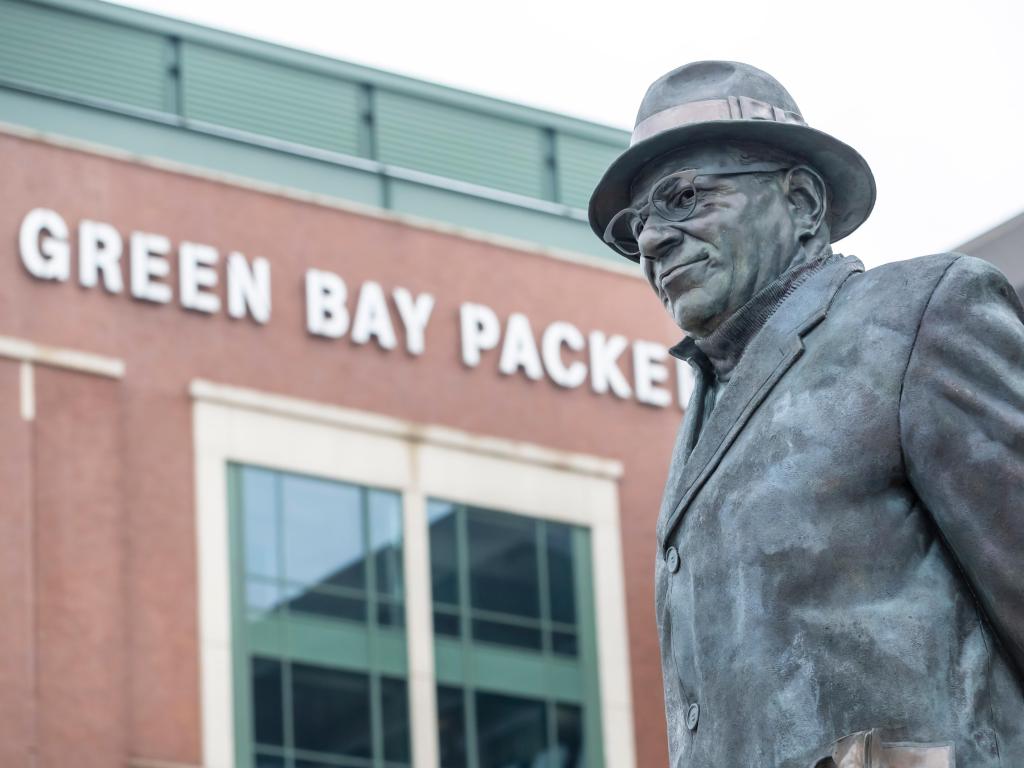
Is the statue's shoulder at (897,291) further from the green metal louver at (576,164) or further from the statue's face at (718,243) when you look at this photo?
the green metal louver at (576,164)

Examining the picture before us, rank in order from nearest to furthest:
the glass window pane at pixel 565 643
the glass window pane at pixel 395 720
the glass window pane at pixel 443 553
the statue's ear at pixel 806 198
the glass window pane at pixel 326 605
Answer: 1. the statue's ear at pixel 806 198
2. the glass window pane at pixel 326 605
3. the glass window pane at pixel 395 720
4. the glass window pane at pixel 443 553
5. the glass window pane at pixel 565 643

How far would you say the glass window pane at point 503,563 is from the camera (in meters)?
44.7

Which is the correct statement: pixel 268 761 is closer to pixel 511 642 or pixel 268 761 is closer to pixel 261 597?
pixel 261 597

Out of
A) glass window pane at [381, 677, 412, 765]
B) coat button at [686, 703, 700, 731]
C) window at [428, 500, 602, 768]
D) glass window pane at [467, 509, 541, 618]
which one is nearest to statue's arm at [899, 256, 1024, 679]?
coat button at [686, 703, 700, 731]

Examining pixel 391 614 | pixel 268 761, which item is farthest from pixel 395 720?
pixel 268 761

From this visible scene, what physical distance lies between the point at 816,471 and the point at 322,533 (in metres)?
36.9

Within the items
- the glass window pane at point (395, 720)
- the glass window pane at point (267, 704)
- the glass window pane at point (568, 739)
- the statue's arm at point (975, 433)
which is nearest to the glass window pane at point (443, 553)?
the glass window pane at point (395, 720)

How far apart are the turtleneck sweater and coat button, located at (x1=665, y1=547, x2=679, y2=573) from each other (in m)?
0.48

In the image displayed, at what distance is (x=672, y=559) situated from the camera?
252 inches

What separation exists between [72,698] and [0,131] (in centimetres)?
906

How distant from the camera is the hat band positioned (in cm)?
654

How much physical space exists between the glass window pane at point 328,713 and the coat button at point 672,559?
35.6 meters

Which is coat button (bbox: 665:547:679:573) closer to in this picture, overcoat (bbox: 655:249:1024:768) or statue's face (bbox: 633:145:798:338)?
overcoat (bbox: 655:249:1024:768)

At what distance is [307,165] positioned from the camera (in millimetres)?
47062
